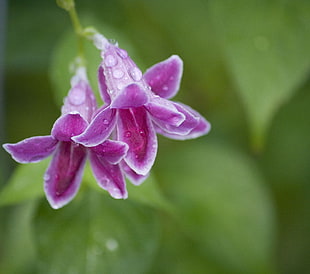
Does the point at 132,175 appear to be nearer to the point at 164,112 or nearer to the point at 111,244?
the point at 164,112

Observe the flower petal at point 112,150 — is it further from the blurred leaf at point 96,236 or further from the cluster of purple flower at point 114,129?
the blurred leaf at point 96,236

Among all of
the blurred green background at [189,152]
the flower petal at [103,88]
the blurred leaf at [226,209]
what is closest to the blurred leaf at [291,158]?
the blurred green background at [189,152]

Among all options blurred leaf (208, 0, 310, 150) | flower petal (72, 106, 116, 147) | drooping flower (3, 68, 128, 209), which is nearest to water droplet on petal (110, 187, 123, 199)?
drooping flower (3, 68, 128, 209)

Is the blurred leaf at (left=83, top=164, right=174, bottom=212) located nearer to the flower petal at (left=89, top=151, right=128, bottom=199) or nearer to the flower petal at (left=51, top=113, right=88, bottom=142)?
the flower petal at (left=89, top=151, right=128, bottom=199)

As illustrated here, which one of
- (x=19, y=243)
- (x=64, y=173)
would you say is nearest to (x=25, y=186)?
(x=64, y=173)

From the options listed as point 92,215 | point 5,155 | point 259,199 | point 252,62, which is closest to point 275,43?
point 252,62

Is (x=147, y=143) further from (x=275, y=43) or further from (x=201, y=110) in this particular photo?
(x=201, y=110)
